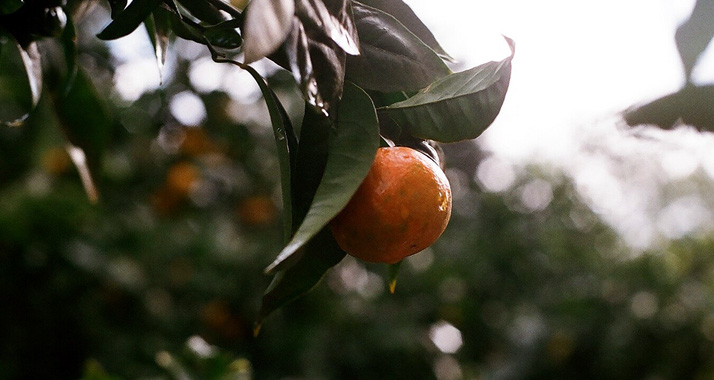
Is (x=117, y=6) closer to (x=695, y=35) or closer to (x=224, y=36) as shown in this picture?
(x=224, y=36)

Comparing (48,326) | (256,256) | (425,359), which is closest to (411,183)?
(256,256)

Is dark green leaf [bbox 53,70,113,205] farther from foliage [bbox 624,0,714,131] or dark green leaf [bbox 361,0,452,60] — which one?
foliage [bbox 624,0,714,131]

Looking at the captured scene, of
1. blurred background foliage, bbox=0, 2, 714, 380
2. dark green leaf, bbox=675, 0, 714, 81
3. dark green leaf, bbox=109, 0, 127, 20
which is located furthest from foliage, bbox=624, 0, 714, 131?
blurred background foliage, bbox=0, 2, 714, 380

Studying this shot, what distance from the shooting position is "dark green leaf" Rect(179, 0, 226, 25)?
20.2 inches

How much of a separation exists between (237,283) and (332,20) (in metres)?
1.90

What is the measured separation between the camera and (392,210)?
1.42 feet

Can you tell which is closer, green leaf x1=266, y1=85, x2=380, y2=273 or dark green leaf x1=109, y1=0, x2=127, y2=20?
green leaf x1=266, y1=85, x2=380, y2=273

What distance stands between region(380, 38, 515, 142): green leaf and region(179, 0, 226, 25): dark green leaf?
16 cm

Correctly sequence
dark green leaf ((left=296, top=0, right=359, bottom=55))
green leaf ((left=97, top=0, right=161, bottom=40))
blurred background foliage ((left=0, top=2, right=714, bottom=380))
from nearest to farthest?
dark green leaf ((left=296, top=0, right=359, bottom=55)) → green leaf ((left=97, top=0, right=161, bottom=40)) → blurred background foliage ((left=0, top=2, right=714, bottom=380))

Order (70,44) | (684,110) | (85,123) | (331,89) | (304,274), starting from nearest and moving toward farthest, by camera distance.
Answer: (684,110)
(331,89)
(304,274)
(70,44)
(85,123)

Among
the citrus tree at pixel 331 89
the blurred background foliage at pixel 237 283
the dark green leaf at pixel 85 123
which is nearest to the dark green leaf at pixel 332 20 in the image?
the citrus tree at pixel 331 89

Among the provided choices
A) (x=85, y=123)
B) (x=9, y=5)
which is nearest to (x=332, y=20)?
(x=9, y=5)

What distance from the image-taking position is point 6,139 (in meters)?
1.96

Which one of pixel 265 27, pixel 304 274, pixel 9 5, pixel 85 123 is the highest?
pixel 265 27
